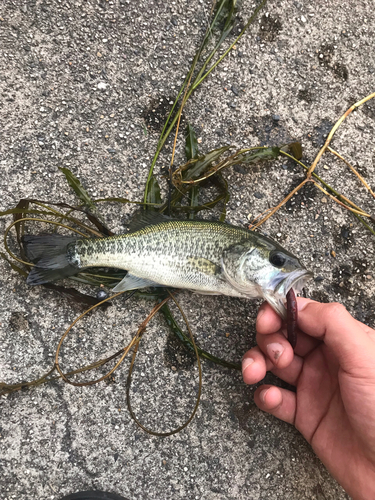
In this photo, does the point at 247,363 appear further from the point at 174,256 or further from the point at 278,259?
the point at 174,256

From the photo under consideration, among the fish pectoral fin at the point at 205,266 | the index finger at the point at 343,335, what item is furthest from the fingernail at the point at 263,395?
the fish pectoral fin at the point at 205,266

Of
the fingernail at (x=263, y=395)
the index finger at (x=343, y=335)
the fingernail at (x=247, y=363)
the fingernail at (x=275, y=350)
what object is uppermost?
the index finger at (x=343, y=335)

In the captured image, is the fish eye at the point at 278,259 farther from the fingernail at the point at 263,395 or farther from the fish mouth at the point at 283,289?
the fingernail at the point at 263,395

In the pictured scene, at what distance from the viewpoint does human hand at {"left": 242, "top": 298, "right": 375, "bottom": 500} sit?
230 centimetres

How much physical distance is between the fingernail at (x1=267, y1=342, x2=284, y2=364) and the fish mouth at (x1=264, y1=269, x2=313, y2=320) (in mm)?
214

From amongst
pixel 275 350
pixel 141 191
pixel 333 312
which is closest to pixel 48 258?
pixel 141 191

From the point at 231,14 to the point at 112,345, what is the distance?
3.19 metres

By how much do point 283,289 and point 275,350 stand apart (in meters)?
0.45

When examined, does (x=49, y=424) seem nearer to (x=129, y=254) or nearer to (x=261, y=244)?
(x=129, y=254)

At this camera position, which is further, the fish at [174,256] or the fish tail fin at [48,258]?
the fish tail fin at [48,258]

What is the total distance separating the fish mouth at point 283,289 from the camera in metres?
2.41

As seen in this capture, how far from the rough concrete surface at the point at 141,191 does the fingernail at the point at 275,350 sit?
1.85ft

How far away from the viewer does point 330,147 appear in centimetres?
334

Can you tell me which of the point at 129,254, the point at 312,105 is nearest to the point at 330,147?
the point at 312,105
